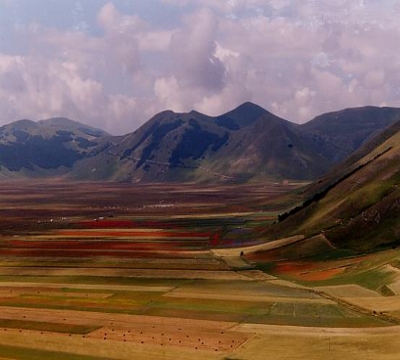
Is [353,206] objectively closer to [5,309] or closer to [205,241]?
[205,241]

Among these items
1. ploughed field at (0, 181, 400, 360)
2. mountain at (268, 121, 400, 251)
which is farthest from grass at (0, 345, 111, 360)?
mountain at (268, 121, 400, 251)

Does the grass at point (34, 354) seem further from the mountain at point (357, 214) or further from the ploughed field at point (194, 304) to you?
the mountain at point (357, 214)

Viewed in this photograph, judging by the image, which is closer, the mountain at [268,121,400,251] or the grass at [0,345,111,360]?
the grass at [0,345,111,360]

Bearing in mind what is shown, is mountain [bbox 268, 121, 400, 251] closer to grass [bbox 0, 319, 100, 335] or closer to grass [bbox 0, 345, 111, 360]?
grass [bbox 0, 319, 100, 335]

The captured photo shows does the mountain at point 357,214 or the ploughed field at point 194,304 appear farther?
the mountain at point 357,214

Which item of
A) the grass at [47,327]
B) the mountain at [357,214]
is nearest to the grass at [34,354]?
the grass at [47,327]

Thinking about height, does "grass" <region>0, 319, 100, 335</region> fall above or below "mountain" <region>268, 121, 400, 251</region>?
below

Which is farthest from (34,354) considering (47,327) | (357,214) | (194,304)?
(357,214)

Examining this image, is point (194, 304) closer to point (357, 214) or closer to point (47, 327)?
point (47, 327)
